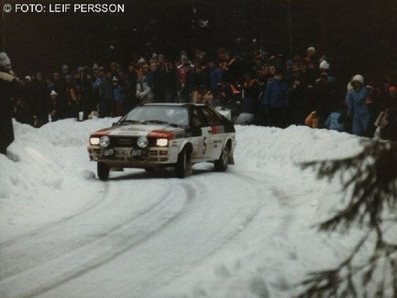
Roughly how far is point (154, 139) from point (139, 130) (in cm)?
29

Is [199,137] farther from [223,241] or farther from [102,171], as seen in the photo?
[223,241]

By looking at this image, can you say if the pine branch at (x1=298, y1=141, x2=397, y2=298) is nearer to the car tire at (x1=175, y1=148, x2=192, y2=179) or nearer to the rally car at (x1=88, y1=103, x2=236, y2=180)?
the rally car at (x1=88, y1=103, x2=236, y2=180)

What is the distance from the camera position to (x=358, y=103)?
487 cm

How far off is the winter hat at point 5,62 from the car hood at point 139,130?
3.24 meters

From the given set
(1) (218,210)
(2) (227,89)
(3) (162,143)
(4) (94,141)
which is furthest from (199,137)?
(1) (218,210)

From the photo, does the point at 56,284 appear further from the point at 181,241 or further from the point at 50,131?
the point at 50,131

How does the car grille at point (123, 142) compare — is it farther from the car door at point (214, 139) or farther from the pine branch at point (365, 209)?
the pine branch at point (365, 209)

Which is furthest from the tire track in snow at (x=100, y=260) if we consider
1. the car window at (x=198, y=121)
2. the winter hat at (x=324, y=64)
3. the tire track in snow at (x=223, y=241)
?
the car window at (x=198, y=121)

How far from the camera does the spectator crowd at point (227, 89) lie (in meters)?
4.81

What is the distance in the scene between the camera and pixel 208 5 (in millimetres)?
5012

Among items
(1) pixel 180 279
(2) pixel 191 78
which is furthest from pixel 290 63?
(1) pixel 180 279

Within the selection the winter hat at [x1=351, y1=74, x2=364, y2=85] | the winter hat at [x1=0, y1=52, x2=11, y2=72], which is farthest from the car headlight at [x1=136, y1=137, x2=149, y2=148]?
the winter hat at [x1=351, y1=74, x2=364, y2=85]

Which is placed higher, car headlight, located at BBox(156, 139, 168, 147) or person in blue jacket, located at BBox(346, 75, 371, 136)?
person in blue jacket, located at BBox(346, 75, 371, 136)

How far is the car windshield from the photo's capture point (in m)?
8.38
